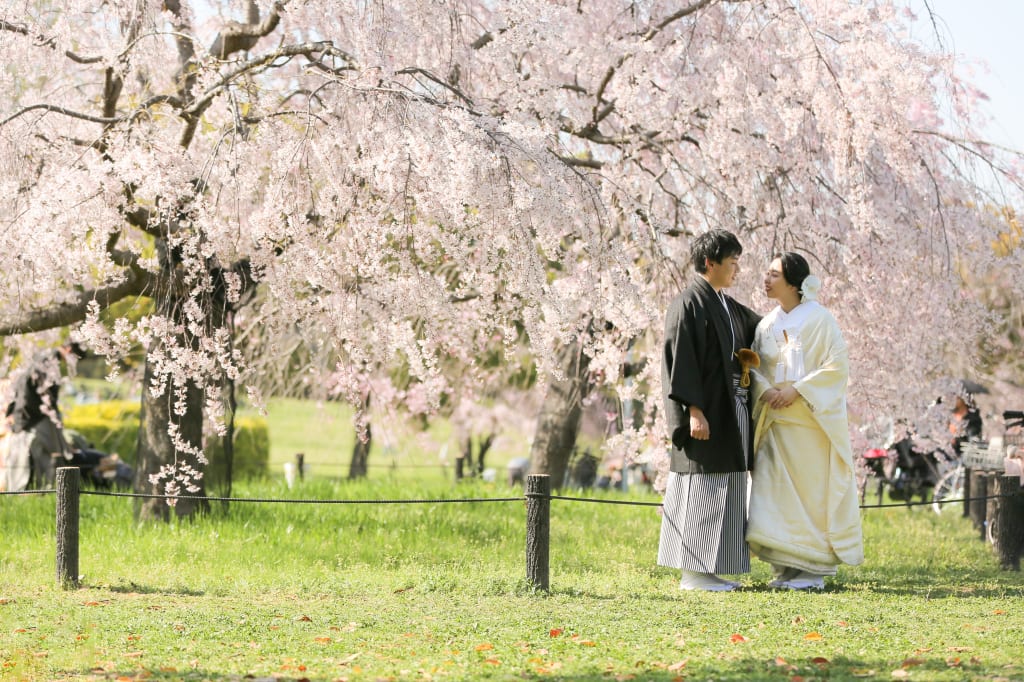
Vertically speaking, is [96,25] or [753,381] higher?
[96,25]

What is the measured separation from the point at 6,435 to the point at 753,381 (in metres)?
9.06

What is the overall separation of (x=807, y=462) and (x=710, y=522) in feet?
2.21

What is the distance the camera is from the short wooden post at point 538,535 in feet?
20.6

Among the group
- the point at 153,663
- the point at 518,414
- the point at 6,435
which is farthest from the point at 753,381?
the point at 518,414

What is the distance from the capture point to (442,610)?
18.8 ft

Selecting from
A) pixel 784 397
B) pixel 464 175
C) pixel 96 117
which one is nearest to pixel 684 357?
pixel 784 397

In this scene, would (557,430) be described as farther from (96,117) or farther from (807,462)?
(96,117)

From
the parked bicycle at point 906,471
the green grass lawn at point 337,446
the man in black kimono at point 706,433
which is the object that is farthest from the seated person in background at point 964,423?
the green grass lawn at point 337,446

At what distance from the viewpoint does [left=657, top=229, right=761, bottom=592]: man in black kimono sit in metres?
6.10

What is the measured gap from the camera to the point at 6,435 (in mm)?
12211

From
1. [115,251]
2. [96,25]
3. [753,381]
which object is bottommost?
[753,381]

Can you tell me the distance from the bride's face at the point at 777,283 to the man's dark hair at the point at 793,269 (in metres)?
0.02

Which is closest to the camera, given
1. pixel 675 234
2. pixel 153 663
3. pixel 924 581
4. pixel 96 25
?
pixel 153 663

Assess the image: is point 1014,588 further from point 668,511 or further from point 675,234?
point 675,234
